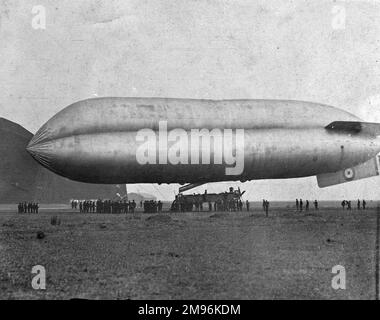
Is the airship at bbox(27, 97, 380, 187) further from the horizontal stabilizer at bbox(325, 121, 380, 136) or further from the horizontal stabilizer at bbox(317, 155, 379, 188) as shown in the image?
the horizontal stabilizer at bbox(317, 155, 379, 188)

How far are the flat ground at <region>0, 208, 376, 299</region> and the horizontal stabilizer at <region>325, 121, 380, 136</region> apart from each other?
345 centimetres

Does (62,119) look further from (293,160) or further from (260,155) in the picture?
(293,160)

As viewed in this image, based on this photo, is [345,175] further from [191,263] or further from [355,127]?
[191,263]

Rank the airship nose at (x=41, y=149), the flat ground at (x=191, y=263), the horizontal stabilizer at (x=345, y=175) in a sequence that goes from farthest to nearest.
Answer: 1. the horizontal stabilizer at (x=345, y=175)
2. the airship nose at (x=41, y=149)
3. the flat ground at (x=191, y=263)

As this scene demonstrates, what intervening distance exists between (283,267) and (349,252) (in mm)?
2392

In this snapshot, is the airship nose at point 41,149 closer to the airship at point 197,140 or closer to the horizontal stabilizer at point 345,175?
the airship at point 197,140

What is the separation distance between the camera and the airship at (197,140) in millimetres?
14062

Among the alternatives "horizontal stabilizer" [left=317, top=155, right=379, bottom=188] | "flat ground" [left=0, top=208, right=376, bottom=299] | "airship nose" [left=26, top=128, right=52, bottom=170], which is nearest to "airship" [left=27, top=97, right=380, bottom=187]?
"airship nose" [left=26, top=128, right=52, bottom=170]

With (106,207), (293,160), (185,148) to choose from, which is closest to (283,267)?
(185,148)

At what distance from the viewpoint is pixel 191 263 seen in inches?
352

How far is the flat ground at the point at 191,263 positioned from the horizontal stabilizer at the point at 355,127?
345 centimetres

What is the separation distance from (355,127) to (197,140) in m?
5.55

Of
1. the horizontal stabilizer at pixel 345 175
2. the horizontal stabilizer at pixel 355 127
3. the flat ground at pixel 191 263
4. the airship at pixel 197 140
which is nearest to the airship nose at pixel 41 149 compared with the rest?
the airship at pixel 197 140
